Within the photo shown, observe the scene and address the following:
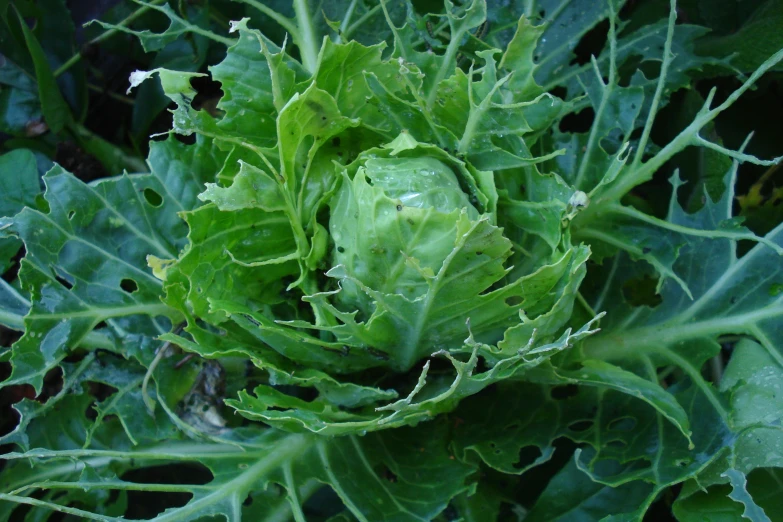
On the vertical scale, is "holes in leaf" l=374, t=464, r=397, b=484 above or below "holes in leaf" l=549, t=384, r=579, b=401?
below

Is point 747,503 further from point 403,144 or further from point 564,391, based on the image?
point 403,144

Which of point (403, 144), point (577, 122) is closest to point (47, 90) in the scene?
point (403, 144)

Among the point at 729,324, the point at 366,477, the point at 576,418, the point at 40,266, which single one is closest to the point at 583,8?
the point at 729,324

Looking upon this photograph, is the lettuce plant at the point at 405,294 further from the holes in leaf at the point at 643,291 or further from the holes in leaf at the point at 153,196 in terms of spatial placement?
the holes in leaf at the point at 153,196

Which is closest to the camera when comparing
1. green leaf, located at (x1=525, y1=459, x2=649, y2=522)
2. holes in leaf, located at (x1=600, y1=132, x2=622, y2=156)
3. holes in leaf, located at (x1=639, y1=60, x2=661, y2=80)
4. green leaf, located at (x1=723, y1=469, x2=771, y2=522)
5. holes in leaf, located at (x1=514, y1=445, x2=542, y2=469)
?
green leaf, located at (x1=723, y1=469, x2=771, y2=522)

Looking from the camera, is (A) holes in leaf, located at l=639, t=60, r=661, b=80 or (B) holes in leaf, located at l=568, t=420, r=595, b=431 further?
(A) holes in leaf, located at l=639, t=60, r=661, b=80

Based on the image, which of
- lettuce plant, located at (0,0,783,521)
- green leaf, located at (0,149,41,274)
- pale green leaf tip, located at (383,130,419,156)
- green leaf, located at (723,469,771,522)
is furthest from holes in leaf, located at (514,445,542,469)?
green leaf, located at (0,149,41,274)

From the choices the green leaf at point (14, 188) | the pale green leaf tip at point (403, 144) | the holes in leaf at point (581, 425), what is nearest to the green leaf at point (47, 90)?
the green leaf at point (14, 188)

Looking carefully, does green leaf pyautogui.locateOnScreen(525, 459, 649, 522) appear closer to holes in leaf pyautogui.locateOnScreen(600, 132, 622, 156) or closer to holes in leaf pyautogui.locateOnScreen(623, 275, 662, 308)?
holes in leaf pyautogui.locateOnScreen(623, 275, 662, 308)
